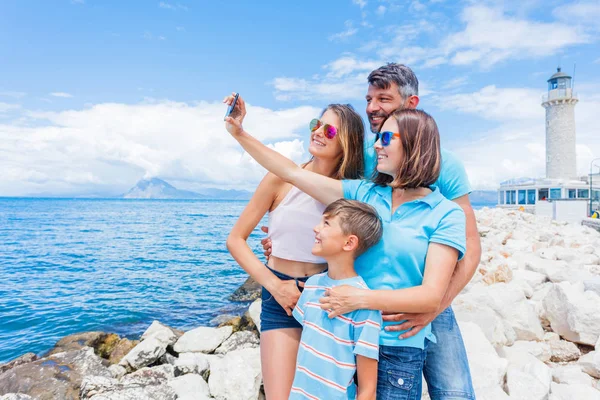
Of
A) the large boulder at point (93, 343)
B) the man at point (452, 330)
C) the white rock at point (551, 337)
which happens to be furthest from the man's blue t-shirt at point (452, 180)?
the large boulder at point (93, 343)

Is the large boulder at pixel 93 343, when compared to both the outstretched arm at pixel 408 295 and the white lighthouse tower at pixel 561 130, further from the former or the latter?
the white lighthouse tower at pixel 561 130

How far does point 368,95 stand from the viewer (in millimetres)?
3164

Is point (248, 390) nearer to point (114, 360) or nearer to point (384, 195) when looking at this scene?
point (384, 195)

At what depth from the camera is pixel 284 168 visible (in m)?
2.61

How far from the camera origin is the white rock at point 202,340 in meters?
6.89

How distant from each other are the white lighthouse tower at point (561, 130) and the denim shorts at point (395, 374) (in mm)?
47844

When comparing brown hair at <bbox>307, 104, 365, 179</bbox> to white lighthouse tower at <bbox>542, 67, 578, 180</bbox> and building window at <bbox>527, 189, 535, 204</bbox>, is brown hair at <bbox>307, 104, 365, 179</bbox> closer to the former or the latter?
building window at <bbox>527, 189, 535, 204</bbox>

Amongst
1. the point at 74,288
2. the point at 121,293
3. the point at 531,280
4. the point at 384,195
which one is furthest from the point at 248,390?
the point at 74,288

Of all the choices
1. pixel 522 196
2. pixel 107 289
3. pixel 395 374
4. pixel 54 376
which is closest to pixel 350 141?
pixel 395 374

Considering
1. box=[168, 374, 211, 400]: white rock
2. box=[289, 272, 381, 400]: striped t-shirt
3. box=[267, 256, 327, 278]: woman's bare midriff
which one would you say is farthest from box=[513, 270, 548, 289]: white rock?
box=[289, 272, 381, 400]: striped t-shirt

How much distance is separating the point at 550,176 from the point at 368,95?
48.7 meters

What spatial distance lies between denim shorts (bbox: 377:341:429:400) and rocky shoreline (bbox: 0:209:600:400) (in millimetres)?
1729

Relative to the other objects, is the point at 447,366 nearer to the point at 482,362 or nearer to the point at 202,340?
the point at 482,362

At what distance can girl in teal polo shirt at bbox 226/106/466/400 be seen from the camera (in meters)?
2.02
